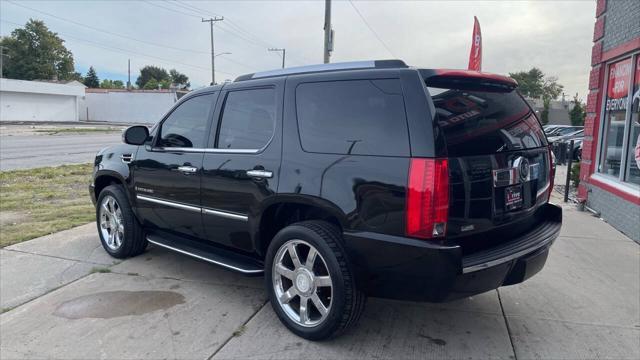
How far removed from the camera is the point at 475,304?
4.16 m

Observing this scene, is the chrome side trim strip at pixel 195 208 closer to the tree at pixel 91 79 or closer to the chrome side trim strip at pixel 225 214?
the chrome side trim strip at pixel 225 214

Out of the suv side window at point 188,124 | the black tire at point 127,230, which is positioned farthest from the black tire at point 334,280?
the black tire at point 127,230

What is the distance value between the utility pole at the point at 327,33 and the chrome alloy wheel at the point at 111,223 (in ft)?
48.3

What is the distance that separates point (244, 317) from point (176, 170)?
1528 mm

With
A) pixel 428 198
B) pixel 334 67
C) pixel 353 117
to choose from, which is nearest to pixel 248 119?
pixel 334 67

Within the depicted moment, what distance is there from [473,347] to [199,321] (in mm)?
2073

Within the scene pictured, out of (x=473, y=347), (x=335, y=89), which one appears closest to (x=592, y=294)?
(x=473, y=347)

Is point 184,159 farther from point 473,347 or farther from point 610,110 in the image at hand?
point 610,110

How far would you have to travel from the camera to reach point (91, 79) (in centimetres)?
10631

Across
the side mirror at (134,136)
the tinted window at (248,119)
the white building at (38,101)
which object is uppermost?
the white building at (38,101)

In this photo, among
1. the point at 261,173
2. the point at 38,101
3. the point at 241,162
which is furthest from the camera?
the point at 38,101

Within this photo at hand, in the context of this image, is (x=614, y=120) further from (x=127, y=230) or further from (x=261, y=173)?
(x=127, y=230)

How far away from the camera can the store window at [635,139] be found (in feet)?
22.2

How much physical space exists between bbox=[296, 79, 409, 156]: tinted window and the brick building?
4.94 m
